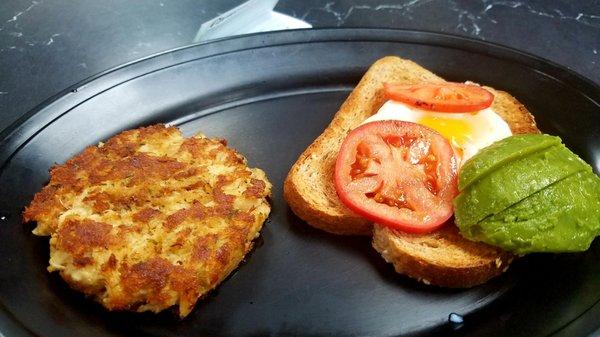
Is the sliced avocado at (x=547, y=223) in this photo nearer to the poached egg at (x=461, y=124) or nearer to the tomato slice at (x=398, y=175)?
the tomato slice at (x=398, y=175)

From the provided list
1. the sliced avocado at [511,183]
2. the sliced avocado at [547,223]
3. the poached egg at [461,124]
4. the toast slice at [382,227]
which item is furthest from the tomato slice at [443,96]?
the sliced avocado at [547,223]

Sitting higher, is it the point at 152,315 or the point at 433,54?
the point at 433,54

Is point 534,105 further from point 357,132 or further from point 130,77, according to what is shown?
point 130,77

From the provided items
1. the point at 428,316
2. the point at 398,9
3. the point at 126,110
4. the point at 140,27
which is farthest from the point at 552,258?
the point at 140,27

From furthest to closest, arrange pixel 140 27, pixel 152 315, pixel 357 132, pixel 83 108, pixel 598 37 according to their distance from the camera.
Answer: pixel 140 27 → pixel 598 37 → pixel 83 108 → pixel 357 132 → pixel 152 315

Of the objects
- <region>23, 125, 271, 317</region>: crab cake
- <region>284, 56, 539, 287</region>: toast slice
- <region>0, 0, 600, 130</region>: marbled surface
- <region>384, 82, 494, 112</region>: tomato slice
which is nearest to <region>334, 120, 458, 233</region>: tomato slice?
<region>284, 56, 539, 287</region>: toast slice
